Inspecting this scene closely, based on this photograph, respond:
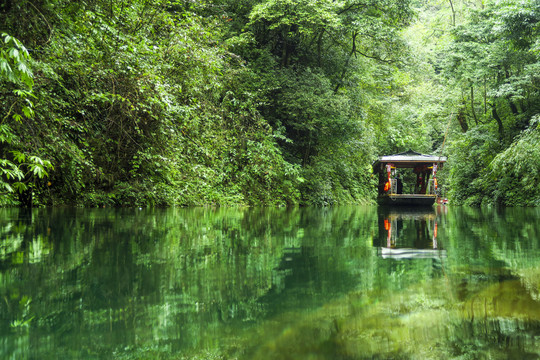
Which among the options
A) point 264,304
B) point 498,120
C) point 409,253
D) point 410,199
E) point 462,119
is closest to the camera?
point 264,304

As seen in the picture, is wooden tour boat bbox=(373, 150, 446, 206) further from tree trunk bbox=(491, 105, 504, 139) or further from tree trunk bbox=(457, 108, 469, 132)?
tree trunk bbox=(457, 108, 469, 132)

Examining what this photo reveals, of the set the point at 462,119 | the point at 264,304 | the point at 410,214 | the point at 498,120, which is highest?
the point at 462,119

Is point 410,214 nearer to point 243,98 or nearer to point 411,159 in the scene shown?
point 243,98

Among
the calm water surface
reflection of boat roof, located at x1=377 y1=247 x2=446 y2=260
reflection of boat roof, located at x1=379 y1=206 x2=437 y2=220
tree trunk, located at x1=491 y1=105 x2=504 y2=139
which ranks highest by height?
tree trunk, located at x1=491 y1=105 x2=504 y2=139

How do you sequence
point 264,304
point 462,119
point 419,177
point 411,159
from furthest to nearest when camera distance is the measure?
point 462,119 < point 419,177 < point 411,159 < point 264,304

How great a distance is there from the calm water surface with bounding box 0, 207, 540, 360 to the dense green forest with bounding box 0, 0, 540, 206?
1.41m

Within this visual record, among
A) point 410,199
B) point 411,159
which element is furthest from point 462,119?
point 410,199

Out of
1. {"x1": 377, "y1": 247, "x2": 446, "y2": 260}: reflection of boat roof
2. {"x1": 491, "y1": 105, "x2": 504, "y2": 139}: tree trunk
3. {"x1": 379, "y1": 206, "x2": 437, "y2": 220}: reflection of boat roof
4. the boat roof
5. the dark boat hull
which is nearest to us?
{"x1": 377, "y1": 247, "x2": 446, "y2": 260}: reflection of boat roof

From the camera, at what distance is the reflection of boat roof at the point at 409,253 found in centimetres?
246

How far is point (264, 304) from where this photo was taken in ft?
4.41

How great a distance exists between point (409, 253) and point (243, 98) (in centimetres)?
1206

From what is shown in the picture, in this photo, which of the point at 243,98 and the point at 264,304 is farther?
the point at 243,98

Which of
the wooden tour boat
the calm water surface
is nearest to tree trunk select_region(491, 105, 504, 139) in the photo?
A: the wooden tour boat

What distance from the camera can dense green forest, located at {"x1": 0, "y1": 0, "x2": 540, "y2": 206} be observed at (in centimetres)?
582
